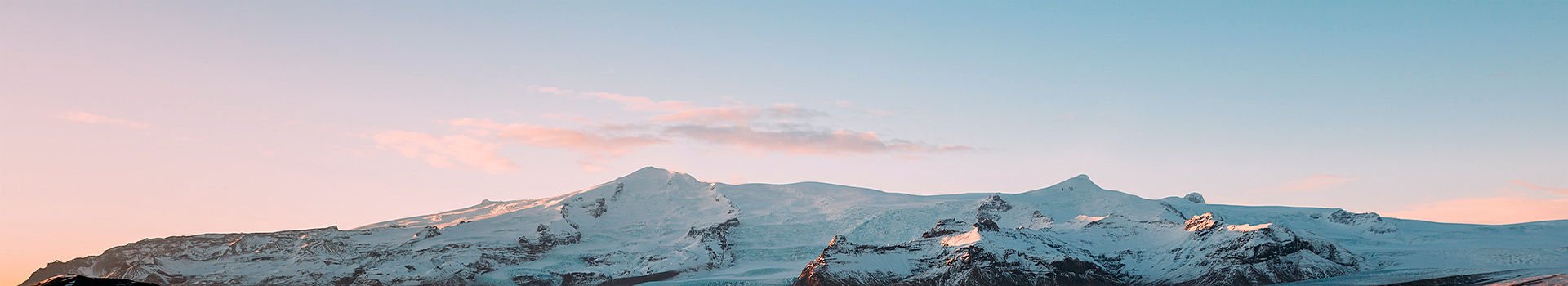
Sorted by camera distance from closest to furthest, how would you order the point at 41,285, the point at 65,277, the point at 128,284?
the point at 41,285 < the point at 128,284 < the point at 65,277

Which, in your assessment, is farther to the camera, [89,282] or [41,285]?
[89,282]

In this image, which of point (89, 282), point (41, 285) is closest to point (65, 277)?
point (89, 282)

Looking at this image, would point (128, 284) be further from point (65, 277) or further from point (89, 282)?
point (65, 277)

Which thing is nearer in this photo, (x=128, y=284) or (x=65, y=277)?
(x=128, y=284)

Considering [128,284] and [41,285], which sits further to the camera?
[128,284]

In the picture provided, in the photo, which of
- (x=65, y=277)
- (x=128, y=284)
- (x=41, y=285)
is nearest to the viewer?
(x=41, y=285)

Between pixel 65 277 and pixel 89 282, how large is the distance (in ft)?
28.5

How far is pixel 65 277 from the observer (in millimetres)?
95062

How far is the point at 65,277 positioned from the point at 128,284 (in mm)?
11934

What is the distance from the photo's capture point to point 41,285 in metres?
82.1

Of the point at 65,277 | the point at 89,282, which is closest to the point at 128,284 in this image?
the point at 89,282

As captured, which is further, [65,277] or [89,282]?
[65,277]

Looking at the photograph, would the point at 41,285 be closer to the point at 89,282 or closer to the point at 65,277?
the point at 89,282

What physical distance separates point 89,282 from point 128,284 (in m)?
3.75
